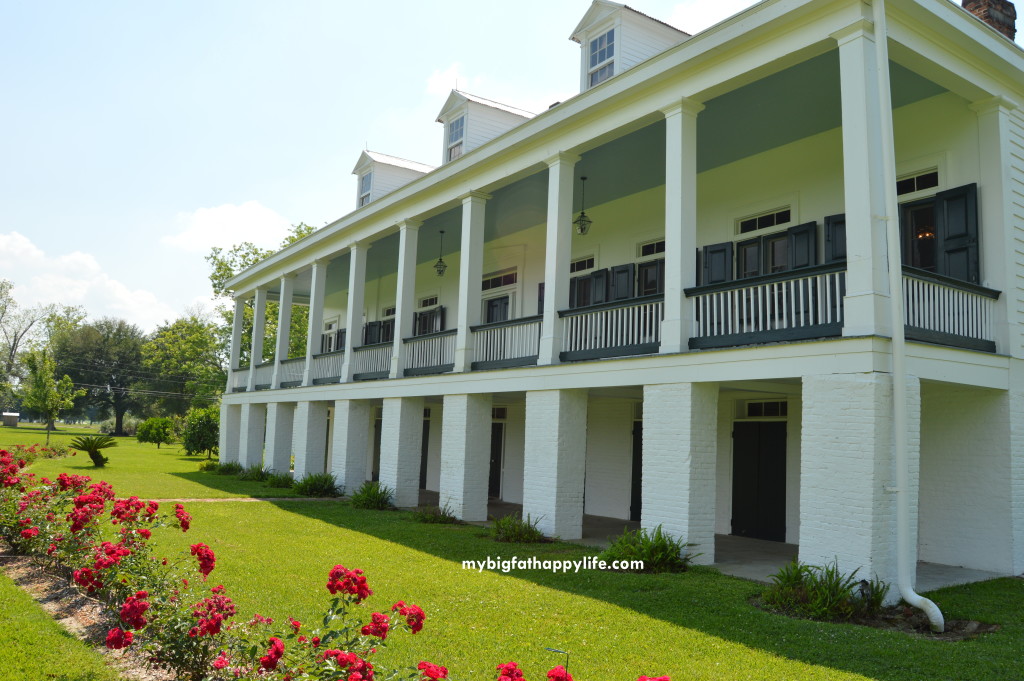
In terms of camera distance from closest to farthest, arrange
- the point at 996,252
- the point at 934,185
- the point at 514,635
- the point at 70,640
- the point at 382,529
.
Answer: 1. the point at 70,640
2. the point at 514,635
3. the point at 996,252
4. the point at 934,185
5. the point at 382,529

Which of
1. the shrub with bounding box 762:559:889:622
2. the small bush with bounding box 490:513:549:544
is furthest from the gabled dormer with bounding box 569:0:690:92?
the shrub with bounding box 762:559:889:622

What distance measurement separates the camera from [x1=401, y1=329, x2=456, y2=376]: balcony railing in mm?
15953

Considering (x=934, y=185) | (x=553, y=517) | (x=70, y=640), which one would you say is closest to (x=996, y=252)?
(x=934, y=185)

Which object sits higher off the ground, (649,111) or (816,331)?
(649,111)

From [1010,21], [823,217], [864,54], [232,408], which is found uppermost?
[1010,21]

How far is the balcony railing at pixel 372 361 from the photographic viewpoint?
18375mm

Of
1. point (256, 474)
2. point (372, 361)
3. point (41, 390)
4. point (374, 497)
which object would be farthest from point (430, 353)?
point (41, 390)

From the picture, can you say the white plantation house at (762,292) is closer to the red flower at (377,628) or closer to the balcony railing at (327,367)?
the balcony railing at (327,367)

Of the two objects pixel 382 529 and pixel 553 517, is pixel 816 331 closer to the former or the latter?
pixel 553 517

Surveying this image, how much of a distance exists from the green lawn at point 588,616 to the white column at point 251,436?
1398 centimetres

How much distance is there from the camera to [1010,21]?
39.9 feet

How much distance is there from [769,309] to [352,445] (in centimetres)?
1253

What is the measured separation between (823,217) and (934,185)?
1707 mm

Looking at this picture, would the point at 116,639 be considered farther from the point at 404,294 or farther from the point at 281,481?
the point at 281,481
